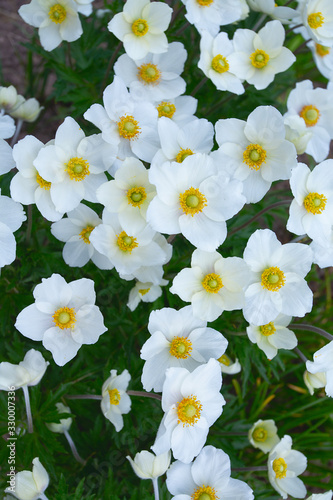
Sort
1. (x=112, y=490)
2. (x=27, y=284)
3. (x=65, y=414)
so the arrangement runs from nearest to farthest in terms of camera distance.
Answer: (x=65, y=414) < (x=112, y=490) < (x=27, y=284)

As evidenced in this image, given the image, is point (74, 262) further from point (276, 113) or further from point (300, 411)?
point (300, 411)

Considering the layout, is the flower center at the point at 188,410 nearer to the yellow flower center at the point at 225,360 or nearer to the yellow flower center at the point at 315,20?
the yellow flower center at the point at 225,360

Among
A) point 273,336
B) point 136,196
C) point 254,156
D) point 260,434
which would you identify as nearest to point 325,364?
point 273,336

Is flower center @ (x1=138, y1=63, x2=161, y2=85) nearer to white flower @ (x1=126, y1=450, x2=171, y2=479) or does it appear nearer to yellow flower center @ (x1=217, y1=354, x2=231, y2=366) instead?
yellow flower center @ (x1=217, y1=354, x2=231, y2=366)

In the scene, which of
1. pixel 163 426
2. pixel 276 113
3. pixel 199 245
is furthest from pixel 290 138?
pixel 163 426

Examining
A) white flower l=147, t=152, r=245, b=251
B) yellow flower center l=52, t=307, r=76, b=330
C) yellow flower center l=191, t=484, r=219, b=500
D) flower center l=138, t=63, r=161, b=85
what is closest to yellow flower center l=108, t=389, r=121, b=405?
yellow flower center l=52, t=307, r=76, b=330
